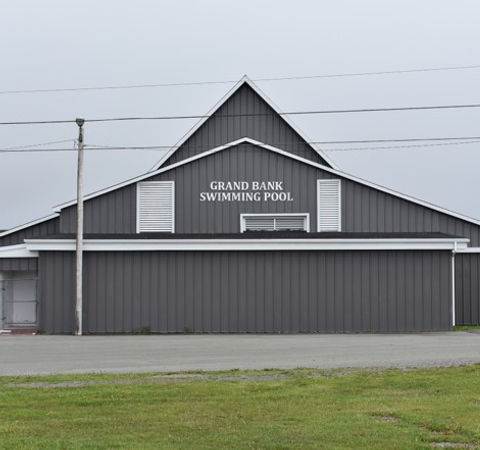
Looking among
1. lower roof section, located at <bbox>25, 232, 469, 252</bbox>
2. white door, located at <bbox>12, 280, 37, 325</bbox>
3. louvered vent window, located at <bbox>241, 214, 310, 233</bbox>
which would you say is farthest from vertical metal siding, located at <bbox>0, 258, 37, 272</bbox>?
louvered vent window, located at <bbox>241, 214, 310, 233</bbox>

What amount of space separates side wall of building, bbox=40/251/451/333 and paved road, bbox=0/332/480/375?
1.83m

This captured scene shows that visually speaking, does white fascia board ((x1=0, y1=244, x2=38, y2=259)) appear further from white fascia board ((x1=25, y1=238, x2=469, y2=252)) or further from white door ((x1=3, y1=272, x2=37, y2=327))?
white door ((x1=3, y1=272, x2=37, y2=327))

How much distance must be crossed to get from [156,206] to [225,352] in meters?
12.7

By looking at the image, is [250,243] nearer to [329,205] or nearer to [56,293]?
[329,205]

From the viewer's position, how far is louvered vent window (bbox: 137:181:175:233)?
34562 millimetres

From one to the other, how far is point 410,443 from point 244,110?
3164 cm

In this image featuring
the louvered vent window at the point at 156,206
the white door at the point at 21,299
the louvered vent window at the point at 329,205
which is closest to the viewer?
the louvered vent window at the point at 156,206

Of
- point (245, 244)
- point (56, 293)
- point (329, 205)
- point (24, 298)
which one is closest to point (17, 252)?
point (56, 293)

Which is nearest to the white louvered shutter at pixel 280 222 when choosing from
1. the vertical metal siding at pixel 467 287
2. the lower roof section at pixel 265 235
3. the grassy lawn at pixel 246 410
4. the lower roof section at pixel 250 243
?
the lower roof section at pixel 265 235

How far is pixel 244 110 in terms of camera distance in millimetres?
40531

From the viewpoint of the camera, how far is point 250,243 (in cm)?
3159

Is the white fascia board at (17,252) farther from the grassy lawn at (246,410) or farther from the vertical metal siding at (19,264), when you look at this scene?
the grassy lawn at (246,410)

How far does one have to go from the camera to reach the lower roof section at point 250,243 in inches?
1238

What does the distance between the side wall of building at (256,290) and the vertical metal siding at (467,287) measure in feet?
18.8
